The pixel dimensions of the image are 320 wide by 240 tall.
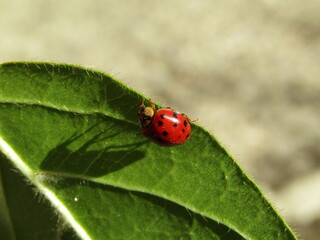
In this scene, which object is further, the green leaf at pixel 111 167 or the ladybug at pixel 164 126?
the ladybug at pixel 164 126

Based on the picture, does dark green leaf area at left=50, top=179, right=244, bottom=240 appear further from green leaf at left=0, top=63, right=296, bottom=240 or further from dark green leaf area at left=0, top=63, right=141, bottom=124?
dark green leaf area at left=0, top=63, right=141, bottom=124

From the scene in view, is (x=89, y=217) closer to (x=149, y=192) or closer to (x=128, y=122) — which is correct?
(x=149, y=192)

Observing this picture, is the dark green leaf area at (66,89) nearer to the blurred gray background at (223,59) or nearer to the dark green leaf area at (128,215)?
the dark green leaf area at (128,215)

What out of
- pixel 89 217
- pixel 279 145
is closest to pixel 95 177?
pixel 89 217

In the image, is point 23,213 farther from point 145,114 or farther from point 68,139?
point 145,114

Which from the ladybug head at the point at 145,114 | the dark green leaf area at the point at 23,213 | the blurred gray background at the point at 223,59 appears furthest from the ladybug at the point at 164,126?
the blurred gray background at the point at 223,59

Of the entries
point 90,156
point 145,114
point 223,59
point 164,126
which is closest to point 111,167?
point 90,156
